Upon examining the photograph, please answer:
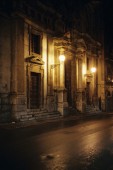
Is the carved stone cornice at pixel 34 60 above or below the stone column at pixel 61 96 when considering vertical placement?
above

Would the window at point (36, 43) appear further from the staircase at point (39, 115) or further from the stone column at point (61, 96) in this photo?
the staircase at point (39, 115)

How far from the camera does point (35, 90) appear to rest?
924 inches

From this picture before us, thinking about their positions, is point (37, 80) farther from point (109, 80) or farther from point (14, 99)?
point (109, 80)

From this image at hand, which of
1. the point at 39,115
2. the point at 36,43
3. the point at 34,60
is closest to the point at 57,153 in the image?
the point at 39,115

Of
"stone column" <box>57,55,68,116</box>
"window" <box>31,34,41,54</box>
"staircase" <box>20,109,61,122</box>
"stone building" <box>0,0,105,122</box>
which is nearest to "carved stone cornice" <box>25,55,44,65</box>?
"stone building" <box>0,0,105,122</box>

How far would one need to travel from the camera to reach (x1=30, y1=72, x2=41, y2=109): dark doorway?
2294 centimetres

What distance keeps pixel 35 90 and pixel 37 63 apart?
6.54ft

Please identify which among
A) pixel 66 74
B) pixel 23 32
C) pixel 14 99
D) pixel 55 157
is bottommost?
pixel 55 157

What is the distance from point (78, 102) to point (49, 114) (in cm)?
707

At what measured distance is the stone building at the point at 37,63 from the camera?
2020cm

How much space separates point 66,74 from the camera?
29.2 m

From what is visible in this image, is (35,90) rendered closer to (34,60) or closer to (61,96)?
(34,60)

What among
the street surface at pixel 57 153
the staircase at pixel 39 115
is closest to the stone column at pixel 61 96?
the staircase at pixel 39 115

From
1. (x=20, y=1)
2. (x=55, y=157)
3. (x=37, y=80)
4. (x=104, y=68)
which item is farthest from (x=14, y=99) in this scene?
(x=104, y=68)
